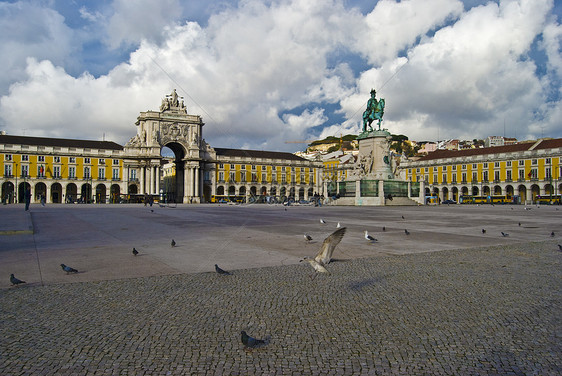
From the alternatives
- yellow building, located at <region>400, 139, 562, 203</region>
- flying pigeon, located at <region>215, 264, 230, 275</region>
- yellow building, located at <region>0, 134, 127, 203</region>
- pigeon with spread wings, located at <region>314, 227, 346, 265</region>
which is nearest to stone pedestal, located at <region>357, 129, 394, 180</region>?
yellow building, located at <region>400, 139, 562, 203</region>

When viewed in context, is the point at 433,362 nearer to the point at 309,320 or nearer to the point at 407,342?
the point at 407,342

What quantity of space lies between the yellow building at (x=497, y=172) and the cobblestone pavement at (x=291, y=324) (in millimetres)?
75239

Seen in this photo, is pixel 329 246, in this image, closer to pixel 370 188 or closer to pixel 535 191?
pixel 370 188

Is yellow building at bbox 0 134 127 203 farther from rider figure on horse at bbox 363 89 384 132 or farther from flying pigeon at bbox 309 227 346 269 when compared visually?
flying pigeon at bbox 309 227 346 269

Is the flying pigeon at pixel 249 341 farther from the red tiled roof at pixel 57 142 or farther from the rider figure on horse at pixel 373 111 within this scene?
the red tiled roof at pixel 57 142

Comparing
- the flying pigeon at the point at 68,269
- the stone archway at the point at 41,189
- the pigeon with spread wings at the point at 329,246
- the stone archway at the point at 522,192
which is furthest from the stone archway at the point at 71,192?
the stone archway at the point at 522,192

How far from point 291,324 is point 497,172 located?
324ft

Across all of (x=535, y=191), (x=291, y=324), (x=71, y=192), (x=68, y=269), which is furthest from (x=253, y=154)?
(x=291, y=324)

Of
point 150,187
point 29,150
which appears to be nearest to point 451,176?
point 150,187

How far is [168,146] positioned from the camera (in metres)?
97.9

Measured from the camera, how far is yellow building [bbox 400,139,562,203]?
269 ft

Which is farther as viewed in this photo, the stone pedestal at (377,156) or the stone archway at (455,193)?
the stone archway at (455,193)

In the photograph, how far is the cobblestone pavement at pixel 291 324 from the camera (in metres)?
3.77

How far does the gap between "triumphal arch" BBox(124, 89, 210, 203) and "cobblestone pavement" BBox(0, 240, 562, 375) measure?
86.3 meters
